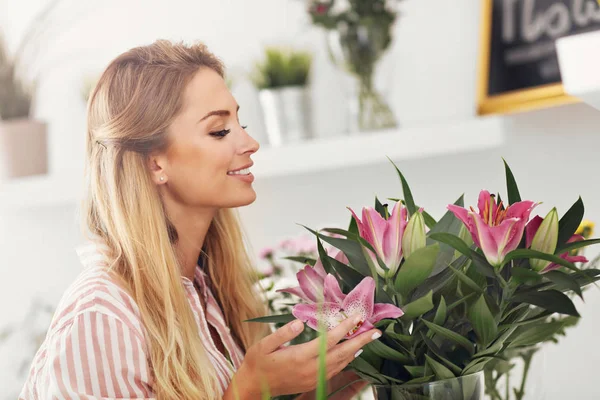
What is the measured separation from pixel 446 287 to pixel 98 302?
349mm

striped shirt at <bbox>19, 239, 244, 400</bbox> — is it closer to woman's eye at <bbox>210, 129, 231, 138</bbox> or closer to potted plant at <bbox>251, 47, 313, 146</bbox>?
woman's eye at <bbox>210, 129, 231, 138</bbox>

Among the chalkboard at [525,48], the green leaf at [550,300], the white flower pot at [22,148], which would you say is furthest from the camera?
the white flower pot at [22,148]

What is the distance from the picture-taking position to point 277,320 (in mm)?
625

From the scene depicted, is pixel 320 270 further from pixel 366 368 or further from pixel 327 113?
pixel 327 113

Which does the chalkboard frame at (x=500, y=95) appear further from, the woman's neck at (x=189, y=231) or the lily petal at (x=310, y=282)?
the lily petal at (x=310, y=282)

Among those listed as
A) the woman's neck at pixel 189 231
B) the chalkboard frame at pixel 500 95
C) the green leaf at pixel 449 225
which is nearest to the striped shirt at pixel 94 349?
the woman's neck at pixel 189 231

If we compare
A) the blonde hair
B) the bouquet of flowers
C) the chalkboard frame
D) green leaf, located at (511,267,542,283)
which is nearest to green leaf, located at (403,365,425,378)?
the bouquet of flowers

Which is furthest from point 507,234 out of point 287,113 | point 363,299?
point 287,113

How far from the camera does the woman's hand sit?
56 centimetres

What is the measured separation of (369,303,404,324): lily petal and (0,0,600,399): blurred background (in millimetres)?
612

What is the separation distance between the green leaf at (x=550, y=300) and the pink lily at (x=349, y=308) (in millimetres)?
92

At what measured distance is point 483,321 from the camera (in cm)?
56

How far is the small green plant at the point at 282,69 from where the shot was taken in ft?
4.15

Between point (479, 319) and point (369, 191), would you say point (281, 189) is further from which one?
point (479, 319)
